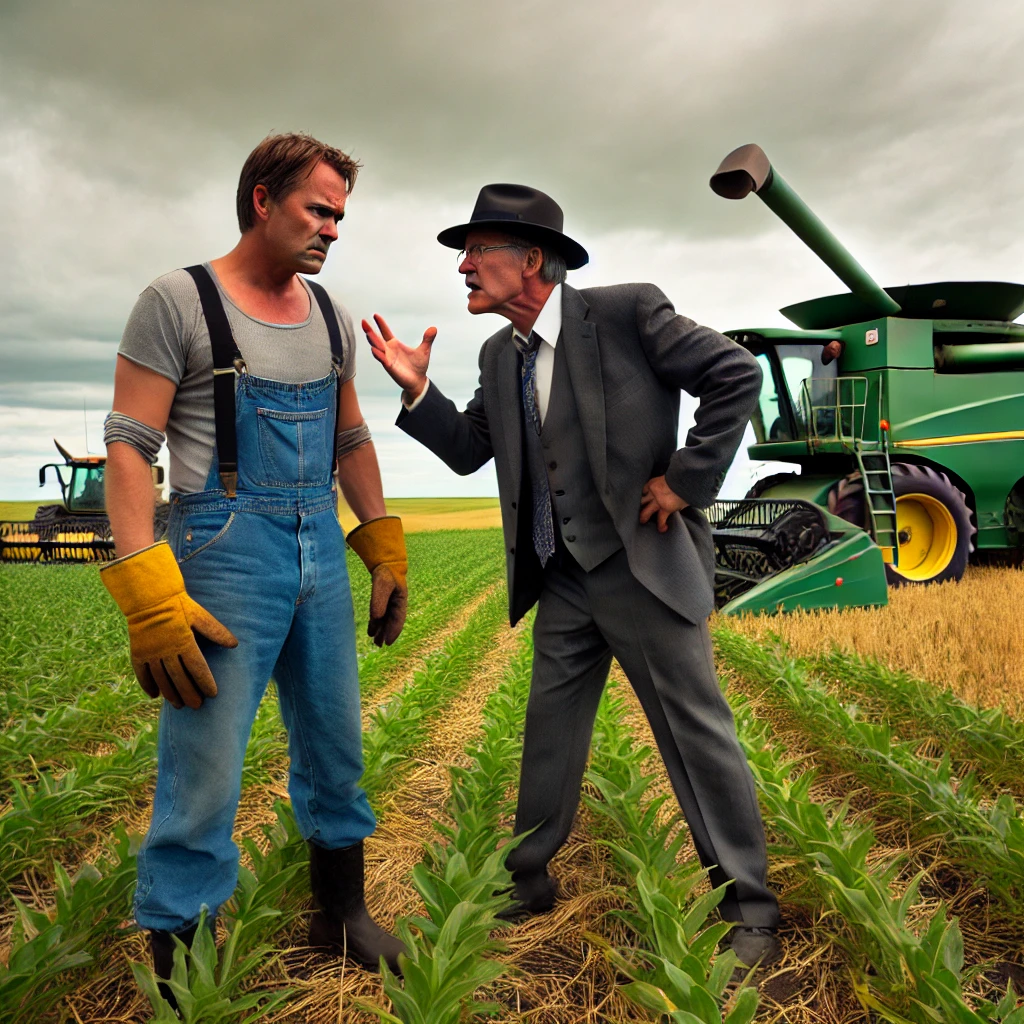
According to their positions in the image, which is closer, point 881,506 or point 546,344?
point 546,344

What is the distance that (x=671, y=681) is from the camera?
244cm

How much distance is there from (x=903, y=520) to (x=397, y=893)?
28.6 ft

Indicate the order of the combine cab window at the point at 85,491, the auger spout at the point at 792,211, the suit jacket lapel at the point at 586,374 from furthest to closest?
the combine cab window at the point at 85,491, the auger spout at the point at 792,211, the suit jacket lapel at the point at 586,374

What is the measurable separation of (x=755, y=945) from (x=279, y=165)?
2.53 m

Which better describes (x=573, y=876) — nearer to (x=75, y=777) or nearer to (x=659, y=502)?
(x=659, y=502)

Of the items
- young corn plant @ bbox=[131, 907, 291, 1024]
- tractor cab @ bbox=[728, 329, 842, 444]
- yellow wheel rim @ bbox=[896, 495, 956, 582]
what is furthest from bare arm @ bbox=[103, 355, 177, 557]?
yellow wheel rim @ bbox=[896, 495, 956, 582]

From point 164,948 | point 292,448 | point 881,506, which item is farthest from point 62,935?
point 881,506

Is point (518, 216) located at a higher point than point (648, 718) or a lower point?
higher

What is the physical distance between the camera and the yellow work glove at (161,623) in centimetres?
188

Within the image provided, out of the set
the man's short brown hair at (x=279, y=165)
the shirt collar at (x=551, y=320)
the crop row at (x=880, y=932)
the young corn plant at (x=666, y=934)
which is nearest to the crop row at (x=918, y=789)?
the crop row at (x=880, y=932)

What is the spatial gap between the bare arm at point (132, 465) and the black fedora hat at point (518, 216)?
1.04 metres

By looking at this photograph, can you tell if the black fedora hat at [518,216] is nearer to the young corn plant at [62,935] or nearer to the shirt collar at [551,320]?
the shirt collar at [551,320]

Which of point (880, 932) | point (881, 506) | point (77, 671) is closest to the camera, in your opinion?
point (880, 932)

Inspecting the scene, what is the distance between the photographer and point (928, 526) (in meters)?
9.92
